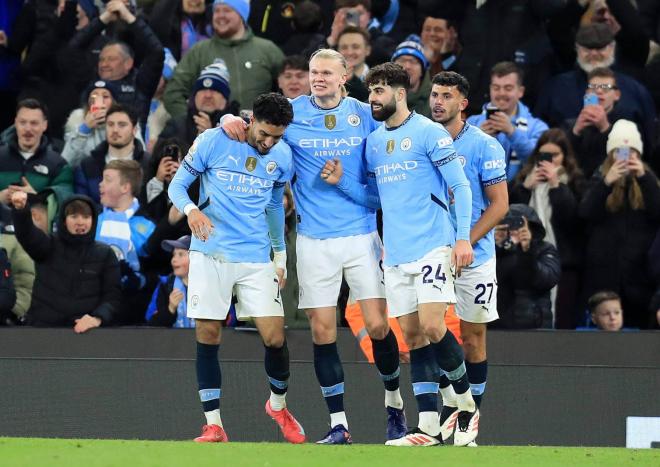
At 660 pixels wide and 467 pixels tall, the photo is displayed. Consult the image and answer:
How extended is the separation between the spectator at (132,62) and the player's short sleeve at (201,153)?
471cm

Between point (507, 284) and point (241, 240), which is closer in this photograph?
point (241, 240)

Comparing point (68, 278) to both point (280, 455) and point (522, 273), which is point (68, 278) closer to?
point (522, 273)

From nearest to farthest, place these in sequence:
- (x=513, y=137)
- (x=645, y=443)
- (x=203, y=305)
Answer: (x=203, y=305)
(x=645, y=443)
(x=513, y=137)

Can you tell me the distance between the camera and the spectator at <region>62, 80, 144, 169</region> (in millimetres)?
14711

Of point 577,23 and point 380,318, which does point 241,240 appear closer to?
point 380,318

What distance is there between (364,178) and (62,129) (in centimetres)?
653

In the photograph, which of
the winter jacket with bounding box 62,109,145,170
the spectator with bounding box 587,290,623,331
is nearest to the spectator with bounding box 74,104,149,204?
the winter jacket with bounding box 62,109,145,170

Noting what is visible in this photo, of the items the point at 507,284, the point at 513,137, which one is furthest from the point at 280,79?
the point at 507,284

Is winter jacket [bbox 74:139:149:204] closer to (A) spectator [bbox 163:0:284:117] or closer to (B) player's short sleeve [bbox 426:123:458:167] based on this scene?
(A) spectator [bbox 163:0:284:117]

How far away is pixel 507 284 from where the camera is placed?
12.4 m

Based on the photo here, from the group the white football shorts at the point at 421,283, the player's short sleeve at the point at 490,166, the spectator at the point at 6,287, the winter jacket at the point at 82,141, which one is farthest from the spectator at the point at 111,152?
the white football shorts at the point at 421,283

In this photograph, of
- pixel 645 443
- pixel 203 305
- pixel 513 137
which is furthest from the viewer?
pixel 513 137

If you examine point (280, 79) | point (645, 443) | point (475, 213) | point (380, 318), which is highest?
point (280, 79)

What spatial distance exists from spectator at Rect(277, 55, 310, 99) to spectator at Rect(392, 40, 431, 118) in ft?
2.91
